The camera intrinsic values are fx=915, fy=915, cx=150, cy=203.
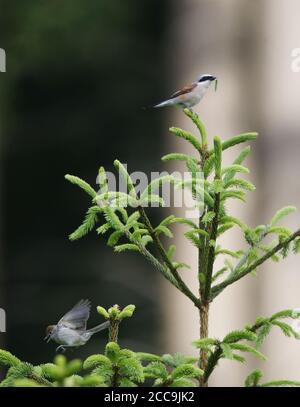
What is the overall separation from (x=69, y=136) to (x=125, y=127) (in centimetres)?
30

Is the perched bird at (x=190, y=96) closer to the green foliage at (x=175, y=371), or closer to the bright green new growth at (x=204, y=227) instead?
the bright green new growth at (x=204, y=227)

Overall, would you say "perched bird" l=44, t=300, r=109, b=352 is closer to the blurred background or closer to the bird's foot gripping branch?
the bird's foot gripping branch

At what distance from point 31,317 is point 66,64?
4.41 feet


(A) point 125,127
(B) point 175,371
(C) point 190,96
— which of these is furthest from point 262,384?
(A) point 125,127

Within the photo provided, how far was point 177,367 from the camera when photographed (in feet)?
3.92

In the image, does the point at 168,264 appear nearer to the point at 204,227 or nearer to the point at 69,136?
the point at 204,227

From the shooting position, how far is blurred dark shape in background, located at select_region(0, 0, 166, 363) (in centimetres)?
464

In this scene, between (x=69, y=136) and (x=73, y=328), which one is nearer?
(x=73, y=328)

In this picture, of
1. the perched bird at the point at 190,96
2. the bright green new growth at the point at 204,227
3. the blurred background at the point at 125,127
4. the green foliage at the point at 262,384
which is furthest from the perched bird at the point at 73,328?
the blurred background at the point at 125,127

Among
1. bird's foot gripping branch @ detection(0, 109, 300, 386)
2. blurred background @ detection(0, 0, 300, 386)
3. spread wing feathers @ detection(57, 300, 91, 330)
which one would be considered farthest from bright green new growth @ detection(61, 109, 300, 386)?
blurred background @ detection(0, 0, 300, 386)

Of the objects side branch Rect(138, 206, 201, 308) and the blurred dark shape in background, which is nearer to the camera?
side branch Rect(138, 206, 201, 308)

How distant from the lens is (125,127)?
15.8 feet

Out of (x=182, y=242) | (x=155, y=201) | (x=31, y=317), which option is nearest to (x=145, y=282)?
(x=182, y=242)
